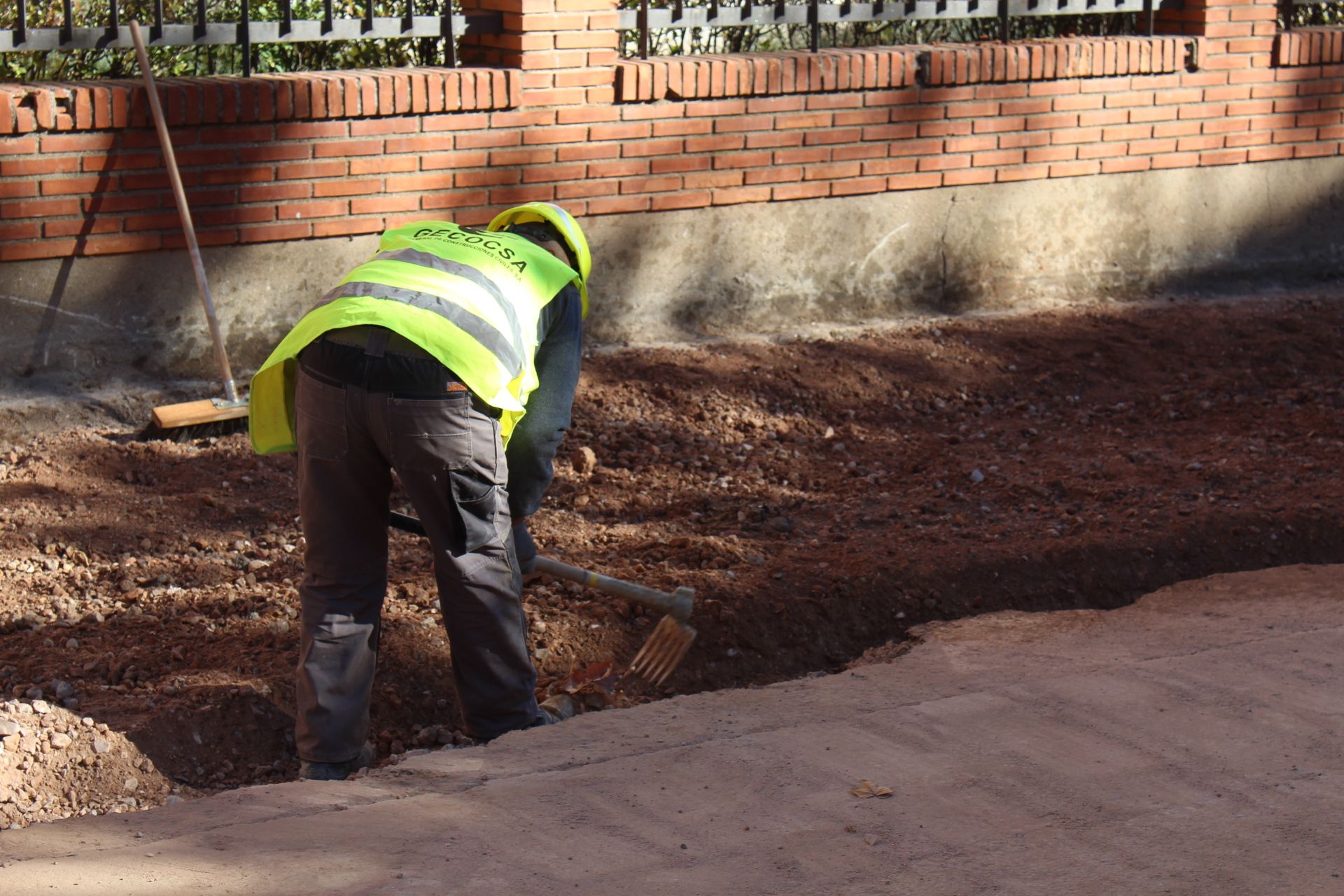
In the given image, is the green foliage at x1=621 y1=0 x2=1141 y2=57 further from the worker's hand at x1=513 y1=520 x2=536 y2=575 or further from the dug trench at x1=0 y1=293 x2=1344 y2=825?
the worker's hand at x1=513 y1=520 x2=536 y2=575

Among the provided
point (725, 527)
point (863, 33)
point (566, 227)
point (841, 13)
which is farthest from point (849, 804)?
point (863, 33)

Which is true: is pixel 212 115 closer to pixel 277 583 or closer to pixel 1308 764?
pixel 277 583

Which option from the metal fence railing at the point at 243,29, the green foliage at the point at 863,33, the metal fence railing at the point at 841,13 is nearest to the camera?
the metal fence railing at the point at 243,29

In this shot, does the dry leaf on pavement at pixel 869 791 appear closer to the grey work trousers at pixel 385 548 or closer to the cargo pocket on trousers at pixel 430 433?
the grey work trousers at pixel 385 548

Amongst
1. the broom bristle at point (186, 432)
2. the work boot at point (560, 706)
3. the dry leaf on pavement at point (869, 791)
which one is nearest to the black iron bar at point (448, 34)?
the broom bristle at point (186, 432)

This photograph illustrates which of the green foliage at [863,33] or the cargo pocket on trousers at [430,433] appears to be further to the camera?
the green foliage at [863,33]

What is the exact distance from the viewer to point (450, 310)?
3516mm

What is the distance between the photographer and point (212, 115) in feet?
19.5

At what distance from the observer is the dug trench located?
4102mm

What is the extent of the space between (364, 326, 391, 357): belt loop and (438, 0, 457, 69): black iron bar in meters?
3.32

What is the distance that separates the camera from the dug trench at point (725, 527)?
4102 millimetres

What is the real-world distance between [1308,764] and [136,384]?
4610 mm

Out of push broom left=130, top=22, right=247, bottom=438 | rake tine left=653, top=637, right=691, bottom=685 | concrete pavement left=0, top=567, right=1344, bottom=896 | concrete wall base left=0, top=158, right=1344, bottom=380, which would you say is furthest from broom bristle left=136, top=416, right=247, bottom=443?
concrete pavement left=0, top=567, right=1344, bottom=896

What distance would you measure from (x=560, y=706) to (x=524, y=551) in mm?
455
